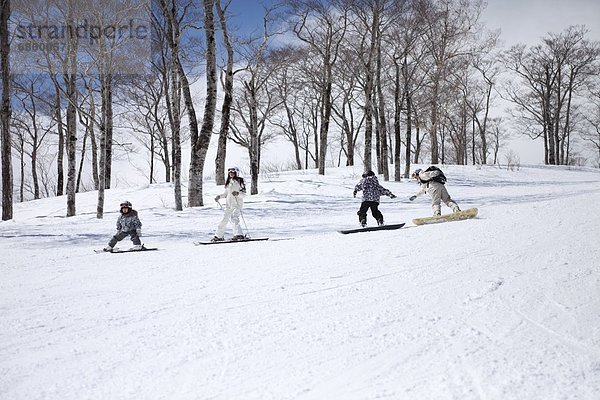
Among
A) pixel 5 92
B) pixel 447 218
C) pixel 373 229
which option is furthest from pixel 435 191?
pixel 5 92

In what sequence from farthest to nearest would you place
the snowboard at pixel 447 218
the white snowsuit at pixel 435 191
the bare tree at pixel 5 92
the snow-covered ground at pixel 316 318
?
the bare tree at pixel 5 92 < the white snowsuit at pixel 435 191 < the snowboard at pixel 447 218 < the snow-covered ground at pixel 316 318

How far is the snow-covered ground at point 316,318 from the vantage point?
2654 millimetres

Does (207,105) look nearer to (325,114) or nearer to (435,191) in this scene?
(435,191)

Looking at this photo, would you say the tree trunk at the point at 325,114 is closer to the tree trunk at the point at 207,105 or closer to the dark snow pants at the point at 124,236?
the tree trunk at the point at 207,105

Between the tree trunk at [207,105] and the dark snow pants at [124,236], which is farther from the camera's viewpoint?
the tree trunk at [207,105]

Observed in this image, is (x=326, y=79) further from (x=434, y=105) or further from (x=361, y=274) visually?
(x=361, y=274)

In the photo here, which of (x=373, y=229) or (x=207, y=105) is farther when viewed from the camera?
(x=207, y=105)

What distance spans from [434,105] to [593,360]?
74.3 ft

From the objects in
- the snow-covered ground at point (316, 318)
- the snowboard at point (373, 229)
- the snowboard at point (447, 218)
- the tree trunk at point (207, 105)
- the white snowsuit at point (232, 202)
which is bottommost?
the snow-covered ground at point (316, 318)

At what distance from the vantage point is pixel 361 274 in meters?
5.29

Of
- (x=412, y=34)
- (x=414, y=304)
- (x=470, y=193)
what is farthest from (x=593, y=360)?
(x=412, y=34)

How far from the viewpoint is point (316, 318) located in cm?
376

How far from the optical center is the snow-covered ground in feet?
8.71

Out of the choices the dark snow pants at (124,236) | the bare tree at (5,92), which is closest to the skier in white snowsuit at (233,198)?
the dark snow pants at (124,236)
